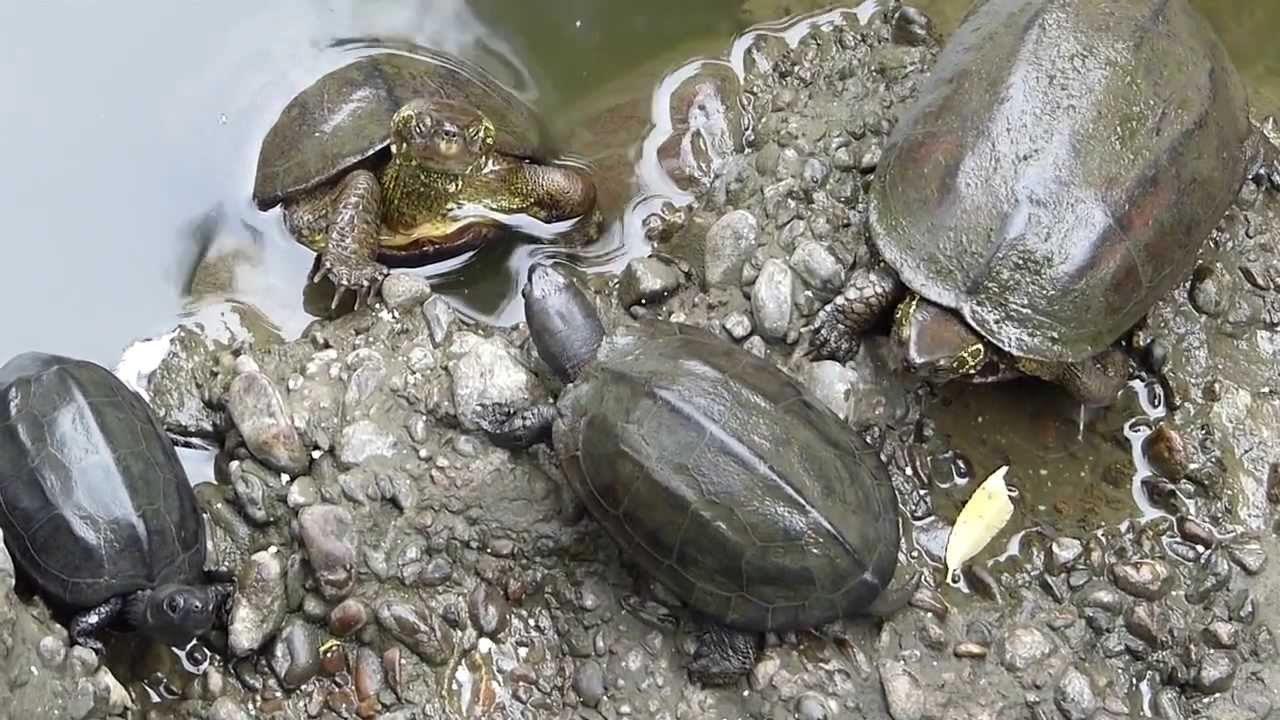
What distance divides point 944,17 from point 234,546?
3.23m

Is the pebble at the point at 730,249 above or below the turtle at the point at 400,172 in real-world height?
below

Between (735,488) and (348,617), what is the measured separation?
123 centimetres

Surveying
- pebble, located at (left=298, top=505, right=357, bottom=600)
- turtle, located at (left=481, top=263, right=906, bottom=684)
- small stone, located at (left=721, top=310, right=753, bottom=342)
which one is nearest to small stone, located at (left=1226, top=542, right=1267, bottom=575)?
turtle, located at (left=481, top=263, right=906, bottom=684)

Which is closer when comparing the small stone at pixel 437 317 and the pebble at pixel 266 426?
the pebble at pixel 266 426

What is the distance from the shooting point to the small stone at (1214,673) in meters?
2.99

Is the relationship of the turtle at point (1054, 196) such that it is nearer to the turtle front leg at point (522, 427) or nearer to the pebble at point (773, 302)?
the pebble at point (773, 302)

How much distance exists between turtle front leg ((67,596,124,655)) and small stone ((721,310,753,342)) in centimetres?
204

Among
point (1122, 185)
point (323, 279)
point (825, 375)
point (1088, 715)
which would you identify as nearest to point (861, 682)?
point (1088, 715)

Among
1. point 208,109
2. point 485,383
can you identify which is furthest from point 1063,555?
point 208,109

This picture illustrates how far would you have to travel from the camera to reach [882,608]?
3035 millimetres

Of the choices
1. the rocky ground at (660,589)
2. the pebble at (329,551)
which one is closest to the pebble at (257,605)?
the rocky ground at (660,589)

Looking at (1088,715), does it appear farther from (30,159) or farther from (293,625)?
(30,159)

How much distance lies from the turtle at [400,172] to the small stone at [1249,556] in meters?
2.35

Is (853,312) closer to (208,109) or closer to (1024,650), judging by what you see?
(1024,650)
